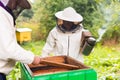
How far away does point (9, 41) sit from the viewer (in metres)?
2.38

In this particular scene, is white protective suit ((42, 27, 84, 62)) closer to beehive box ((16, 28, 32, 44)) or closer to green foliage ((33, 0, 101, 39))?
beehive box ((16, 28, 32, 44))

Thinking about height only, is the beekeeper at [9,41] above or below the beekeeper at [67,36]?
above

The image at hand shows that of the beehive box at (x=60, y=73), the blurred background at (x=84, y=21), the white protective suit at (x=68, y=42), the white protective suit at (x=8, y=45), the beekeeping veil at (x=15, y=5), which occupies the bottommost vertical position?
the blurred background at (x=84, y=21)

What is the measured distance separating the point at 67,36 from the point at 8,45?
1078 millimetres

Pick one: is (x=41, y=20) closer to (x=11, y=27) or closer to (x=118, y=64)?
(x=118, y=64)

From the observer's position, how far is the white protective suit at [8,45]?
2.37m

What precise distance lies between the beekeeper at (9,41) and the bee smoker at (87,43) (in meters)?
0.71

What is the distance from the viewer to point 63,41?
3273mm

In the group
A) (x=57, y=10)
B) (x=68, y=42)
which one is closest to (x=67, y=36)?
(x=68, y=42)

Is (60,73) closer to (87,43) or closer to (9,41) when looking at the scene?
(9,41)

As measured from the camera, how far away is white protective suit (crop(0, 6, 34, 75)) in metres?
2.37

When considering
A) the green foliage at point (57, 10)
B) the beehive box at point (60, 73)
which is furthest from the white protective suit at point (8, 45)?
the green foliage at point (57, 10)

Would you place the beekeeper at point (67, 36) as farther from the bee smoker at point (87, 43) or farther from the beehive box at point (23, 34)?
the beehive box at point (23, 34)

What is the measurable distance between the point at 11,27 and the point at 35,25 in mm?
9963
